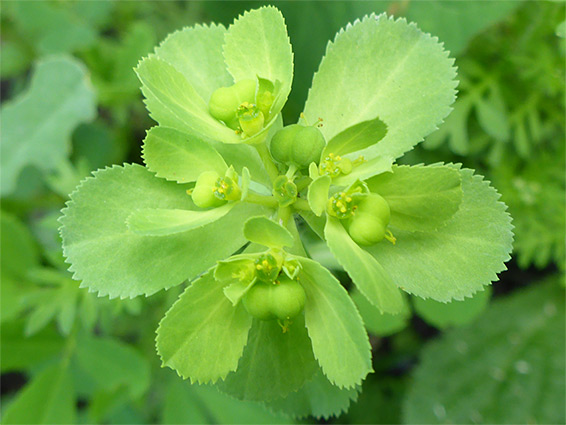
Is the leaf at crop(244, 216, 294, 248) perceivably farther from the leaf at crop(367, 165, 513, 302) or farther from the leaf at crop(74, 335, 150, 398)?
the leaf at crop(74, 335, 150, 398)

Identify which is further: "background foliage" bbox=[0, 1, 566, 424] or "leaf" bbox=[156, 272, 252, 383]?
"background foliage" bbox=[0, 1, 566, 424]

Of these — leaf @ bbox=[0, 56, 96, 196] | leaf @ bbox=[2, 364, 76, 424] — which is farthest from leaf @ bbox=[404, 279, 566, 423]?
leaf @ bbox=[0, 56, 96, 196]

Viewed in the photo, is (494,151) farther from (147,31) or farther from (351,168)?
(147,31)

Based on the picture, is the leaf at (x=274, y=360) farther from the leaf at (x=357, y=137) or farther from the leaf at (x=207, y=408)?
the leaf at (x=207, y=408)

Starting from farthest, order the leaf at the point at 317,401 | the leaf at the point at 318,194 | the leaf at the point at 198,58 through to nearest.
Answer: the leaf at the point at 317,401
the leaf at the point at 198,58
the leaf at the point at 318,194

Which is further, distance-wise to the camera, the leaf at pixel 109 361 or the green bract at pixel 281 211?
the leaf at pixel 109 361

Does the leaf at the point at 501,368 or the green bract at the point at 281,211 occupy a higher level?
the green bract at the point at 281,211

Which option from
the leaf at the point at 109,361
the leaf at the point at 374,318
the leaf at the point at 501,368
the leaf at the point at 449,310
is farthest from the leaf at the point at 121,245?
the leaf at the point at 501,368
